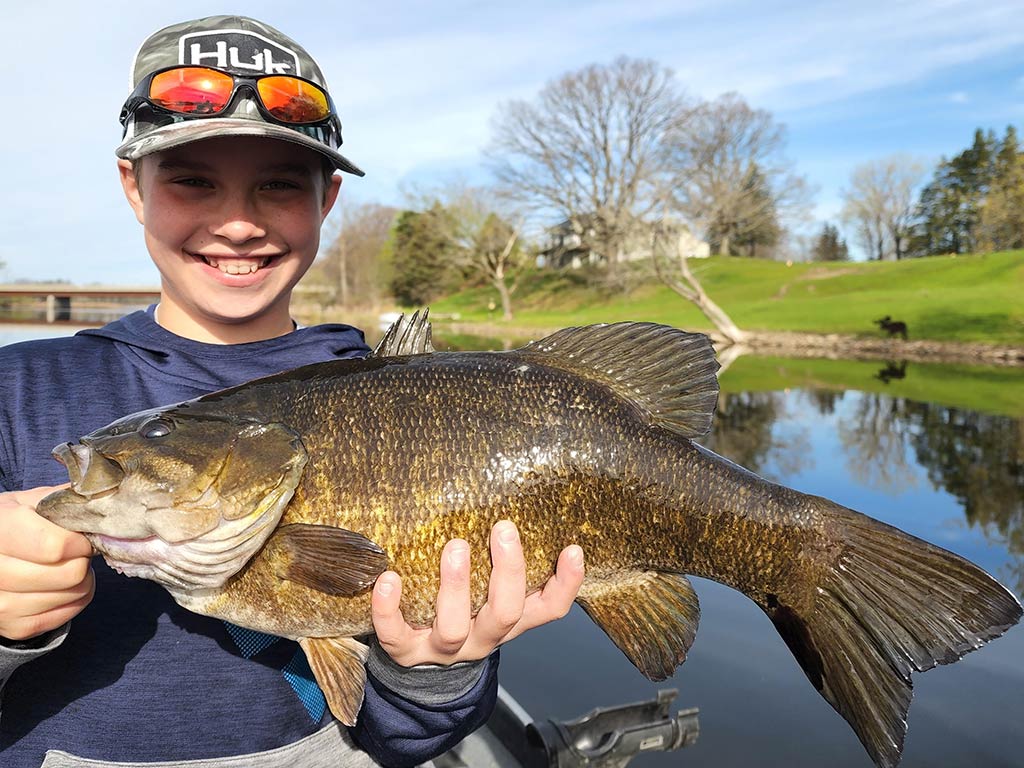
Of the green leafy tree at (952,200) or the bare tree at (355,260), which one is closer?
the green leafy tree at (952,200)

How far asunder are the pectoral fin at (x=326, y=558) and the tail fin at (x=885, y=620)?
3.87 feet

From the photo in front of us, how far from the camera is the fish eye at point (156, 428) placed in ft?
5.57

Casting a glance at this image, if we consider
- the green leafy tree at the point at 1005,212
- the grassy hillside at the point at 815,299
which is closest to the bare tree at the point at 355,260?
the grassy hillside at the point at 815,299

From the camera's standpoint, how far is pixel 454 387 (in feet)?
6.25

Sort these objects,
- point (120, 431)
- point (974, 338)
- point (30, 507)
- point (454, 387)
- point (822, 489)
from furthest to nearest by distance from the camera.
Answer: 1. point (974, 338)
2. point (822, 489)
3. point (454, 387)
4. point (120, 431)
5. point (30, 507)

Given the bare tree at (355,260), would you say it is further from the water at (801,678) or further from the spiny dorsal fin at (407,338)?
the spiny dorsal fin at (407,338)

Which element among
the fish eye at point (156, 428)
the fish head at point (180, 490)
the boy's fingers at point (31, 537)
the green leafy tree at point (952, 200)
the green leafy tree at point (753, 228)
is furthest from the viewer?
the green leafy tree at point (952, 200)

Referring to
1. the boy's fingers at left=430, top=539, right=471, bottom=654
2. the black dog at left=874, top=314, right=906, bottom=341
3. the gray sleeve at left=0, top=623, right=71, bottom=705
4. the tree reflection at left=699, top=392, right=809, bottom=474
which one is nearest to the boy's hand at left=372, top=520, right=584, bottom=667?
the boy's fingers at left=430, top=539, right=471, bottom=654

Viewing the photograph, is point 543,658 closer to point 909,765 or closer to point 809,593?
point 909,765

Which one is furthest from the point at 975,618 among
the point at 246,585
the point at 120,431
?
the point at 120,431

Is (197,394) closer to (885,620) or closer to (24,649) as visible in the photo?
(24,649)

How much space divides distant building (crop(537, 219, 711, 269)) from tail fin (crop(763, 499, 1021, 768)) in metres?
31.2

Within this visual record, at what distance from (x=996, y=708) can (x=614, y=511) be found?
13.3ft

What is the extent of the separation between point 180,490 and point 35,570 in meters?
0.32
